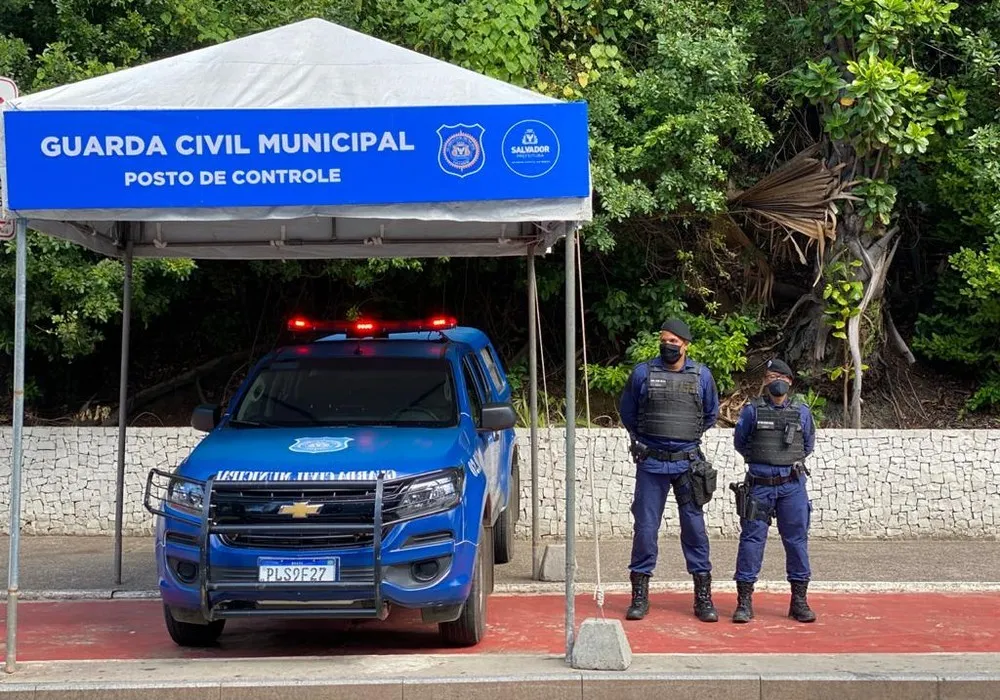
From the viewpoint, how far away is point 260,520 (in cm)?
679

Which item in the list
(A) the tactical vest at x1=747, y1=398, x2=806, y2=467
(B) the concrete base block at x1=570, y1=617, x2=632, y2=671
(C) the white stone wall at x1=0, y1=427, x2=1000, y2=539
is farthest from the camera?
(C) the white stone wall at x1=0, y1=427, x2=1000, y2=539

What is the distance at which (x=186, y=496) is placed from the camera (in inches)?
274

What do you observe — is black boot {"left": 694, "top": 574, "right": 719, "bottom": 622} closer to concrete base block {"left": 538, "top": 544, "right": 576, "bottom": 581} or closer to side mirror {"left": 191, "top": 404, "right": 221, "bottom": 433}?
concrete base block {"left": 538, "top": 544, "right": 576, "bottom": 581}

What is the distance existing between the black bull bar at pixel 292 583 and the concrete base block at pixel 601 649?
113 centimetres

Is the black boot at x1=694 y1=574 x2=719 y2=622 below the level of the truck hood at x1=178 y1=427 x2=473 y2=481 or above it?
below

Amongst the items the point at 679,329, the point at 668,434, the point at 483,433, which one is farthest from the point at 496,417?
the point at 679,329

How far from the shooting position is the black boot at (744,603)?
8.19 meters

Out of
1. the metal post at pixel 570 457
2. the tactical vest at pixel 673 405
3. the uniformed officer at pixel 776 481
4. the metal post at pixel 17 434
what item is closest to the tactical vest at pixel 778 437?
the uniformed officer at pixel 776 481

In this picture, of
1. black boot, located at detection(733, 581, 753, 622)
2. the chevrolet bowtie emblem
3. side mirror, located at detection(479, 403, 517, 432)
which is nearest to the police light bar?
side mirror, located at detection(479, 403, 517, 432)

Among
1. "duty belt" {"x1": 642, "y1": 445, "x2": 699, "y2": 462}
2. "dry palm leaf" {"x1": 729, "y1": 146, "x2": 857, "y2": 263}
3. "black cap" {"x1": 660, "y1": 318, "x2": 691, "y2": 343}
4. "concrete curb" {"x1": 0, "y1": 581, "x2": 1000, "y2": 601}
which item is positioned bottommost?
"concrete curb" {"x1": 0, "y1": 581, "x2": 1000, "y2": 601}

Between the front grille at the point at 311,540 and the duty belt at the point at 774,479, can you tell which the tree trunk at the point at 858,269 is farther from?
the front grille at the point at 311,540

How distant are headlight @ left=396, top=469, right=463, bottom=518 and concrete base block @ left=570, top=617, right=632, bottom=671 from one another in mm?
1058

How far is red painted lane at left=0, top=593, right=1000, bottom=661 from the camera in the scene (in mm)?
7500

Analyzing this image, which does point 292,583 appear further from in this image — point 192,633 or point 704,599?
point 704,599
